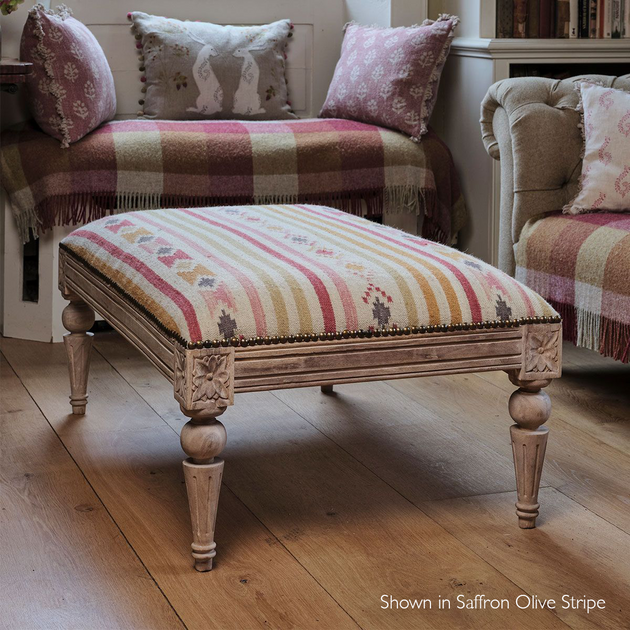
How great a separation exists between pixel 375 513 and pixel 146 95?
1.86 m

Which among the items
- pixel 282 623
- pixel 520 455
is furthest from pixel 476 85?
pixel 282 623

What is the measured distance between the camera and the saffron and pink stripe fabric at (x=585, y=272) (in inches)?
80.0

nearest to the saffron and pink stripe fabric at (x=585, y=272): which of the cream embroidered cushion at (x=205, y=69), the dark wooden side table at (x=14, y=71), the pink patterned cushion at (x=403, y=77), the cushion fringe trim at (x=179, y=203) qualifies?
the cushion fringe trim at (x=179, y=203)

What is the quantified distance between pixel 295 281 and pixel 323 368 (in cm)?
13

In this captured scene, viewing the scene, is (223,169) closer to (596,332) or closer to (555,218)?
(555,218)

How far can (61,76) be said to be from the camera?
2.65 m

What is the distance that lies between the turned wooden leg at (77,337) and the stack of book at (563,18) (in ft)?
5.22

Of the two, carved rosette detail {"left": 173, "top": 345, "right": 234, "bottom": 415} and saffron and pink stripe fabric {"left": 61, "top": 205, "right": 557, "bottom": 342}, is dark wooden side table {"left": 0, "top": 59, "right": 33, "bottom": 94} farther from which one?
carved rosette detail {"left": 173, "top": 345, "right": 234, "bottom": 415}

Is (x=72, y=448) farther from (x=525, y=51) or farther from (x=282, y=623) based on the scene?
(x=525, y=51)

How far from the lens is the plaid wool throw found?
268cm

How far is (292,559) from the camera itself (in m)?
1.48

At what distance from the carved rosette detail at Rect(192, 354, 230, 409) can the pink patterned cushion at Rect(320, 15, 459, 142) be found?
5.55 ft

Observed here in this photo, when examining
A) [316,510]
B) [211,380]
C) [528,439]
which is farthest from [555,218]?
[211,380]

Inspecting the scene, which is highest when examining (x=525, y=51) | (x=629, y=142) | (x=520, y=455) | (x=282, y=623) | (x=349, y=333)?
(x=525, y=51)
